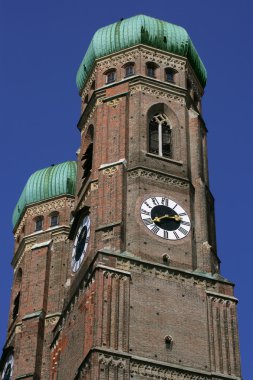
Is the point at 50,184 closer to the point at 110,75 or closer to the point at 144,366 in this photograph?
the point at 110,75

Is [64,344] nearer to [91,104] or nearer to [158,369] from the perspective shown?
[158,369]

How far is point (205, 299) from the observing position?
136 ft

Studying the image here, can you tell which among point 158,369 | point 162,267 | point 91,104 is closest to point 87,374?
point 158,369

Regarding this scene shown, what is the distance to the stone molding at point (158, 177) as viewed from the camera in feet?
146

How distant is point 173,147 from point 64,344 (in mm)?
9314

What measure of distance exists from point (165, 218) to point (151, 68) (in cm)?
864

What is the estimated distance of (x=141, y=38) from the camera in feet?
163

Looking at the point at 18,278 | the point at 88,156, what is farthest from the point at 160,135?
the point at 18,278

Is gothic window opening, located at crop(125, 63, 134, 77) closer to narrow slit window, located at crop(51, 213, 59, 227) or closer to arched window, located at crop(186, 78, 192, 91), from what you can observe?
arched window, located at crop(186, 78, 192, 91)

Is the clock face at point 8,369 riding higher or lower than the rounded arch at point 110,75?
lower

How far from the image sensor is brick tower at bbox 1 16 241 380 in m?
39.6

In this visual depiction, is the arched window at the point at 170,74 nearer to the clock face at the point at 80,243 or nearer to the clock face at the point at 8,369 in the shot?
the clock face at the point at 80,243

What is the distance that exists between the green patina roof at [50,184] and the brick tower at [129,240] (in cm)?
6

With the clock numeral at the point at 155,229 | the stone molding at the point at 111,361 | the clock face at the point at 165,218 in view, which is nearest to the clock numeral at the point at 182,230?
the clock face at the point at 165,218
